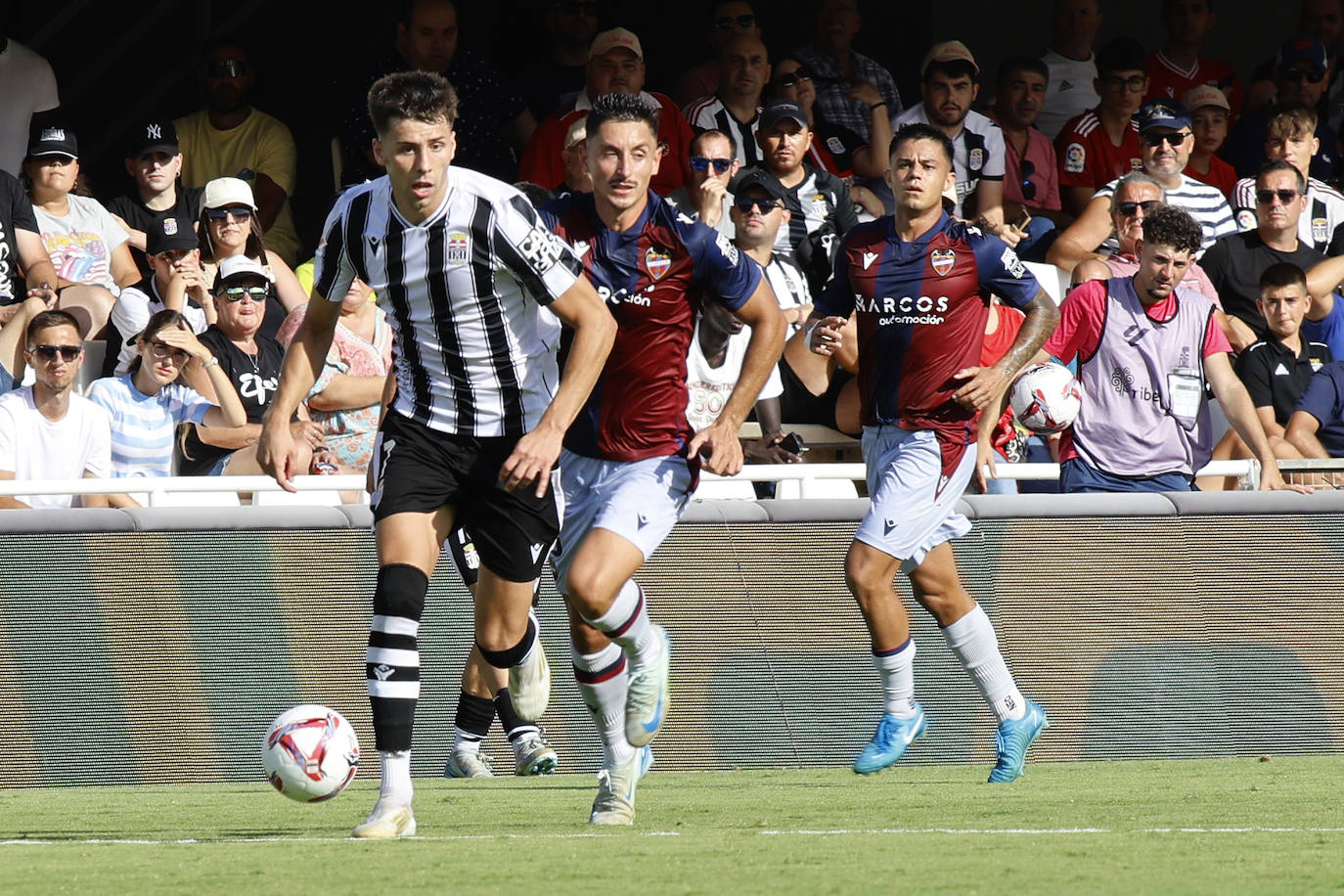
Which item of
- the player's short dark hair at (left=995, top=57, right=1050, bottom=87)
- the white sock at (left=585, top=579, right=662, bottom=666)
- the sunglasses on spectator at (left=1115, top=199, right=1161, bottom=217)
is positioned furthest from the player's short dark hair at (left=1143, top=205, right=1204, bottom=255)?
the player's short dark hair at (left=995, top=57, right=1050, bottom=87)

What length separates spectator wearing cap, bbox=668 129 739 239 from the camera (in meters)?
10.9

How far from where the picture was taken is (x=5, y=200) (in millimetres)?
10688

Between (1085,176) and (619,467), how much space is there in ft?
24.6

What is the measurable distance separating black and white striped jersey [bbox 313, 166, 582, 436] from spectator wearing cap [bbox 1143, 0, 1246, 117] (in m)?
9.46

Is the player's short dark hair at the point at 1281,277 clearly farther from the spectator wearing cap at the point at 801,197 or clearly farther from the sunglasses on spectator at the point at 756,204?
the sunglasses on spectator at the point at 756,204

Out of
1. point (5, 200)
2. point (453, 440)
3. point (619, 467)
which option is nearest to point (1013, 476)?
point (619, 467)

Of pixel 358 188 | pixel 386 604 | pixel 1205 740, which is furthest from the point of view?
pixel 1205 740

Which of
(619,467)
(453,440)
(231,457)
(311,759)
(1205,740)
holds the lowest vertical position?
(1205,740)

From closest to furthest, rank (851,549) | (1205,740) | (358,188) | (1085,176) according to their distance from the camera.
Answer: (358,188)
(851,549)
(1205,740)
(1085,176)

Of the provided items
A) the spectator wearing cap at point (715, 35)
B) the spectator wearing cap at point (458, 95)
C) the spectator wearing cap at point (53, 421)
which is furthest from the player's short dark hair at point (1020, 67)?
the spectator wearing cap at point (53, 421)

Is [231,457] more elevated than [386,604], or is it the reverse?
[386,604]

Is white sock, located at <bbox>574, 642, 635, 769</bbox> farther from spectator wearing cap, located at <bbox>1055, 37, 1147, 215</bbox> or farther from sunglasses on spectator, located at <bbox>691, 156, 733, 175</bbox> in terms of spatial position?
spectator wearing cap, located at <bbox>1055, 37, 1147, 215</bbox>

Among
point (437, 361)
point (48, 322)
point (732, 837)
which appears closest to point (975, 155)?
point (48, 322)

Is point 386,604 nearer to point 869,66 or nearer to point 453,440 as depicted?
point 453,440
